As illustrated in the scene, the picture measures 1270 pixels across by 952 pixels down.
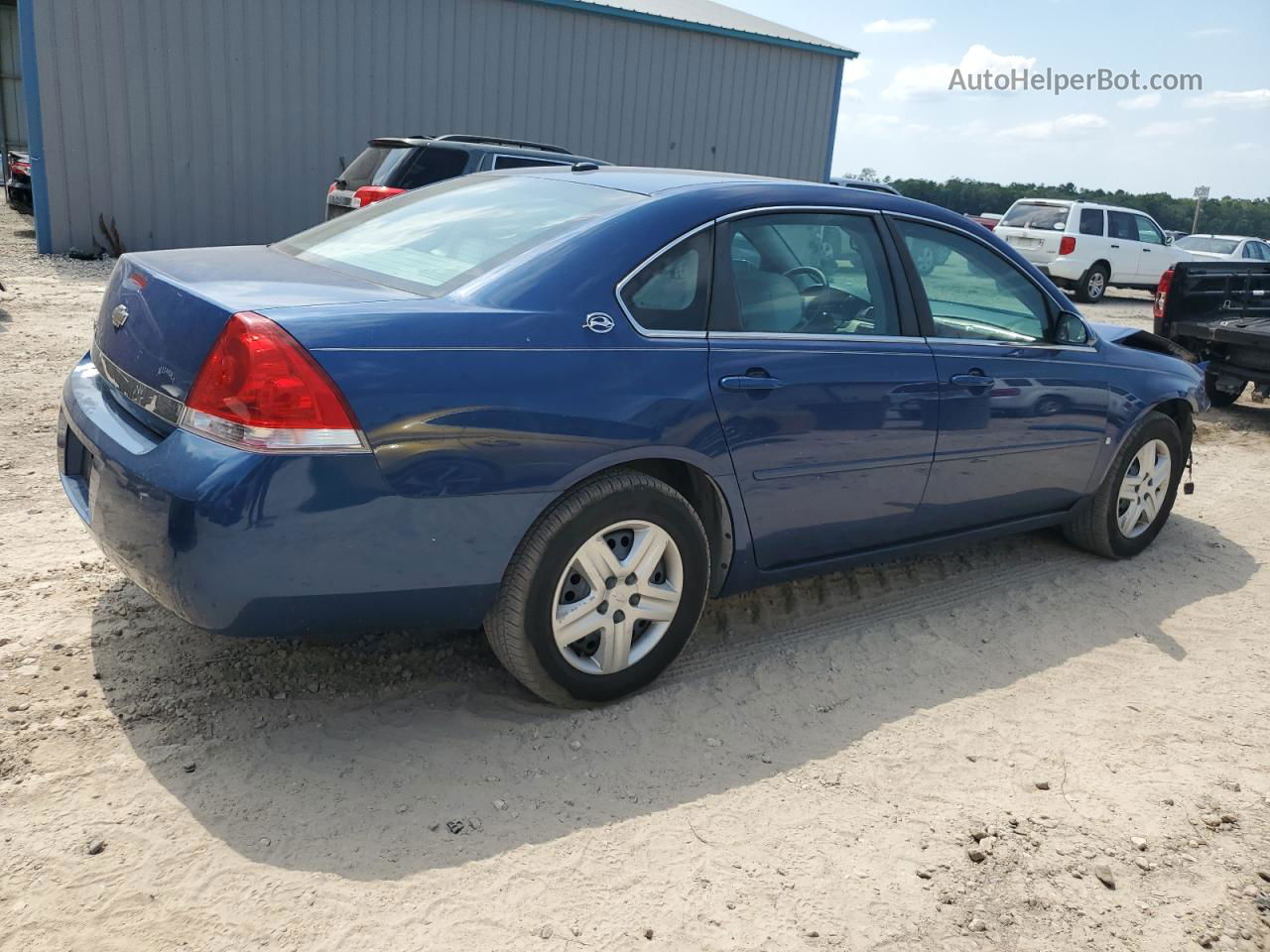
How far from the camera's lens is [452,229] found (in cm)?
353

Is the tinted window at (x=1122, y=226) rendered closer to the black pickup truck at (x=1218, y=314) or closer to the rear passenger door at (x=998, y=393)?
the black pickup truck at (x=1218, y=314)

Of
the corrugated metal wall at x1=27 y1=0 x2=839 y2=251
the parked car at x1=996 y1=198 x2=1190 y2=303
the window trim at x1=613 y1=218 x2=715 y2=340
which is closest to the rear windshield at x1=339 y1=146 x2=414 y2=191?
the corrugated metal wall at x1=27 y1=0 x2=839 y2=251

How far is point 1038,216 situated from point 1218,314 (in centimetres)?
1017

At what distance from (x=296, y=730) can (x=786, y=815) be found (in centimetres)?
140

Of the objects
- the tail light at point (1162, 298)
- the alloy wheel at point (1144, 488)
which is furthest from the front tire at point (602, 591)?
the tail light at point (1162, 298)

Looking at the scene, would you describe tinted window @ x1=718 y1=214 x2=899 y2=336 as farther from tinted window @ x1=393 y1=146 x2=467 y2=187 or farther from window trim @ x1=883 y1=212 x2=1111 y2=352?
tinted window @ x1=393 y1=146 x2=467 y2=187

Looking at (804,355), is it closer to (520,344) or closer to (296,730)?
(520,344)

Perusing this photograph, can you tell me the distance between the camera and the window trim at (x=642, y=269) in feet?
10.4

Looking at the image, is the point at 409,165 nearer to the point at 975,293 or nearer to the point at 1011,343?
the point at 975,293

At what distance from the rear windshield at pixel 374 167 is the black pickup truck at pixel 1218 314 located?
7164 millimetres

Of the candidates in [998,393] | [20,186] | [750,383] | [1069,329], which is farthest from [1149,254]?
[20,186]

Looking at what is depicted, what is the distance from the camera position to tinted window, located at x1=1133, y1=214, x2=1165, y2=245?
19.4 meters

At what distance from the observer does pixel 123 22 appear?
42.1 feet

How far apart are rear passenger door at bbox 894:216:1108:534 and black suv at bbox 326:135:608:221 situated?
648cm
